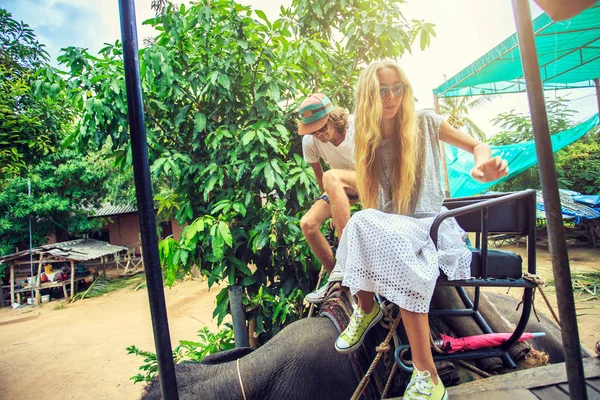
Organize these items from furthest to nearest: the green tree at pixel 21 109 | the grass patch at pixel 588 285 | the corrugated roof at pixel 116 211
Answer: the corrugated roof at pixel 116 211 < the grass patch at pixel 588 285 < the green tree at pixel 21 109

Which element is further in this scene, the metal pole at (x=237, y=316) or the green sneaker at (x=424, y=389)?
the metal pole at (x=237, y=316)

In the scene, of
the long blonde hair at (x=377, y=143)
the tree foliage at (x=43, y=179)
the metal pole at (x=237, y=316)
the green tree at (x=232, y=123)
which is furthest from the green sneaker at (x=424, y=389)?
the tree foliage at (x=43, y=179)

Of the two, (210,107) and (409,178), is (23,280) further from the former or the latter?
(409,178)

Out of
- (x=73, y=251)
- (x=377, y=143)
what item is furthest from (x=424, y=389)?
(x=73, y=251)

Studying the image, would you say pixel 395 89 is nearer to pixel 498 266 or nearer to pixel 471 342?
pixel 498 266

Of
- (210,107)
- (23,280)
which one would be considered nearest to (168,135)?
(210,107)

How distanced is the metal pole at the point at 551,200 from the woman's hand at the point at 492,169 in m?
0.71

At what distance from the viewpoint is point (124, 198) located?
1479cm

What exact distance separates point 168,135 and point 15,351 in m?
9.30

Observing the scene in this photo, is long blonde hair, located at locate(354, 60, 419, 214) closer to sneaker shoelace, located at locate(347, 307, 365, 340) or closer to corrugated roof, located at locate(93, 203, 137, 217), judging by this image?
sneaker shoelace, located at locate(347, 307, 365, 340)

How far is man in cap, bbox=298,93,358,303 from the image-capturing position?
6.81ft

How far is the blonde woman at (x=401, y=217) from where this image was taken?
48.0 inches

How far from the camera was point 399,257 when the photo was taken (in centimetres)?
124

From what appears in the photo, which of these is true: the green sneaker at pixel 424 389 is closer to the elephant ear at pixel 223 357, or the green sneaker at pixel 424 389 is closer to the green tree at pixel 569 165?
the elephant ear at pixel 223 357
